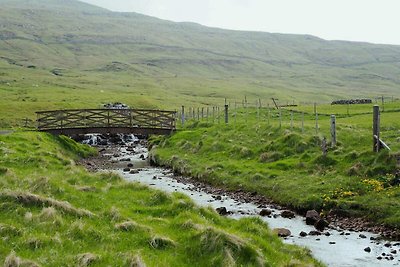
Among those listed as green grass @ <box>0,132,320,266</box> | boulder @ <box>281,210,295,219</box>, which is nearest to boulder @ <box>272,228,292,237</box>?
green grass @ <box>0,132,320,266</box>

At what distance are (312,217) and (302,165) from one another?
9.34 metres

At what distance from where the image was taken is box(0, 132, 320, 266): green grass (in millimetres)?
15391

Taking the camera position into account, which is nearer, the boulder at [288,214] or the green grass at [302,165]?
the boulder at [288,214]

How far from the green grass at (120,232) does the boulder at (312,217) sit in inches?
238

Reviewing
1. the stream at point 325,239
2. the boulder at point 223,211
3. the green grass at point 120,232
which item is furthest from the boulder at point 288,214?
the green grass at point 120,232

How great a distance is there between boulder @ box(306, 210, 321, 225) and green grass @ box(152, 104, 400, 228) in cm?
125

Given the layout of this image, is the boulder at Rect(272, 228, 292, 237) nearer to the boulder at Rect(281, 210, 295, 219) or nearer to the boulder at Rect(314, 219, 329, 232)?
the boulder at Rect(314, 219, 329, 232)

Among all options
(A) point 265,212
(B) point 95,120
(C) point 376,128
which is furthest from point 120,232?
(B) point 95,120

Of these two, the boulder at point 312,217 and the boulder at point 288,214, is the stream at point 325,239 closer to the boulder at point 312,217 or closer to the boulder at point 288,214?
the boulder at point 288,214

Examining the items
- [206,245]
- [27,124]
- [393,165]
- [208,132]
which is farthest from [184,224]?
[27,124]

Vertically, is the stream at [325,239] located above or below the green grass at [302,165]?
below

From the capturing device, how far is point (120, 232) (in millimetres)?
17641

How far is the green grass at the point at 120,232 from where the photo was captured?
15391 millimetres

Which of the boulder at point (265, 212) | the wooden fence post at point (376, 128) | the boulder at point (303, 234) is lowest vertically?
the boulder at point (265, 212)
